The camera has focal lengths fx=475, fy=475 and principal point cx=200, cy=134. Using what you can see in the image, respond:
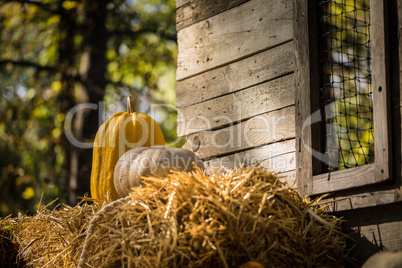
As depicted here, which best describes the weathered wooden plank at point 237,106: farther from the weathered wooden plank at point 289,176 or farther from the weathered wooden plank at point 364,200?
the weathered wooden plank at point 364,200

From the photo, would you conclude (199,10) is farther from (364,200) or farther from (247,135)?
(364,200)

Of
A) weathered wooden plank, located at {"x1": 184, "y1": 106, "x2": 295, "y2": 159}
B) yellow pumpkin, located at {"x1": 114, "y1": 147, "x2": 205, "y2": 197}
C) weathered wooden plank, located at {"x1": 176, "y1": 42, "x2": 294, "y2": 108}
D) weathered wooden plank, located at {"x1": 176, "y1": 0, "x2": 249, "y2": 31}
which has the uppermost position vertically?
weathered wooden plank, located at {"x1": 176, "y1": 0, "x2": 249, "y2": 31}

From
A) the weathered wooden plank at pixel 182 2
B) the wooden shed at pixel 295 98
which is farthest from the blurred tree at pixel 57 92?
the wooden shed at pixel 295 98

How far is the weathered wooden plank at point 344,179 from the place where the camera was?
2.09 metres

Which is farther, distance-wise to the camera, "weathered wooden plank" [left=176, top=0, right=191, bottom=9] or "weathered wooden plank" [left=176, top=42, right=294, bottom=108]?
"weathered wooden plank" [left=176, top=0, right=191, bottom=9]

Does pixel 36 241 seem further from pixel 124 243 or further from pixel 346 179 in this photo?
pixel 346 179

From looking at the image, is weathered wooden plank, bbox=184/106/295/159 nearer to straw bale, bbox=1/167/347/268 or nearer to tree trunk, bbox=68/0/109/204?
straw bale, bbox=1/167/347/268

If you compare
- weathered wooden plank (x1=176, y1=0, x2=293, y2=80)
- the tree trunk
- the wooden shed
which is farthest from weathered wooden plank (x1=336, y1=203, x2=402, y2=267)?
the tree trunk

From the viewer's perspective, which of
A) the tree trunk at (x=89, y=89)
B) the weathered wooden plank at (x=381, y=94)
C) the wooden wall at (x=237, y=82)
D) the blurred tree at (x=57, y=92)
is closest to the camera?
the weathered wooden plank at (x=381, y=94)

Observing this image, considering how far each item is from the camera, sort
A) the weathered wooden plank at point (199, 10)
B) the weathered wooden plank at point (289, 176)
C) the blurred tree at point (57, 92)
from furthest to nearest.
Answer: the blurred tree at point (57, 92)
the weathered wooden plank at point (199, 10)
the weathered wooden plank at point (289, 176)

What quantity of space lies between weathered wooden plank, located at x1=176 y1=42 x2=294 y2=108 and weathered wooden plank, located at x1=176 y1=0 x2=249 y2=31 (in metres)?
0.40

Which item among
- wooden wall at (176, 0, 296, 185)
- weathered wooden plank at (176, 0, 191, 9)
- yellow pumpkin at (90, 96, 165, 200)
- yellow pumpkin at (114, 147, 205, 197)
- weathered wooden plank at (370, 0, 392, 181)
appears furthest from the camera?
weathered wooden plank at (176, 0, 191, 9)

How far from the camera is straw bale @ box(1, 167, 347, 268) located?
1731 mm

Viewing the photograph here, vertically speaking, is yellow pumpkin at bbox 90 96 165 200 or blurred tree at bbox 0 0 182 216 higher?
blurred tree at bbox 0 0 182 216
